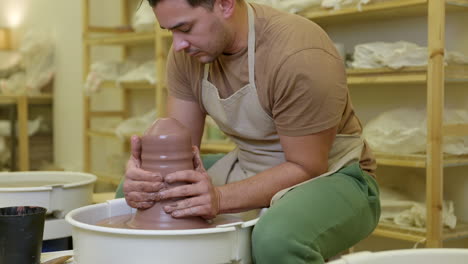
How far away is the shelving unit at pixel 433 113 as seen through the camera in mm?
2342

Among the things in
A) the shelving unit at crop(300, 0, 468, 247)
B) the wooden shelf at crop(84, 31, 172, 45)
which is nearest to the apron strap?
the shelving unit at crop(300, 0, 468, 247)

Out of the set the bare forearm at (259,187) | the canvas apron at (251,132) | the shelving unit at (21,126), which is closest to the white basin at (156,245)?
the bare forearm at (259,187)

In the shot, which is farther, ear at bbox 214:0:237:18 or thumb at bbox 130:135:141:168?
ear at bbox 214:0:237:18

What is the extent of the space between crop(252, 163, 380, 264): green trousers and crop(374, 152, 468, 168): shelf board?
0.83 meters

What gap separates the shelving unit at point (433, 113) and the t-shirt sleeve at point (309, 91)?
928mm

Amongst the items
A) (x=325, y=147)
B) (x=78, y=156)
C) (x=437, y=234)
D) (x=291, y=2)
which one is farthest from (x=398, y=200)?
(x=78, y=156)

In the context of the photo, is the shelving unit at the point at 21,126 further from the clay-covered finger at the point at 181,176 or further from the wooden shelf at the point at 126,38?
the clay-covered finger at the point at 181,176

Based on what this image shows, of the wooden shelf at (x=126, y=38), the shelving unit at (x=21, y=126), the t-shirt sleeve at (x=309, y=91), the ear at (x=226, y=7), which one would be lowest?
the shelving unit at (x=21, y=126)

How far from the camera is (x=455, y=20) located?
105 inches

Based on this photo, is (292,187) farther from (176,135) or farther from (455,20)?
(455,20)

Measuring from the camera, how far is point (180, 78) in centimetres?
184

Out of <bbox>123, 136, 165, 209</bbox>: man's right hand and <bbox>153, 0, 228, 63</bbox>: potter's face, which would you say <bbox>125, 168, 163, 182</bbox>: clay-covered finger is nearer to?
<bbox>123, 136, 165, 209</bbox>: man's right hand

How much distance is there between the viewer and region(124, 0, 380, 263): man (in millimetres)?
1351

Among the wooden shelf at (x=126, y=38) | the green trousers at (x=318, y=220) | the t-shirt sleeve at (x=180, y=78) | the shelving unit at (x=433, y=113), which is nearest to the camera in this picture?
the green trousers at (x=318, y=220)
